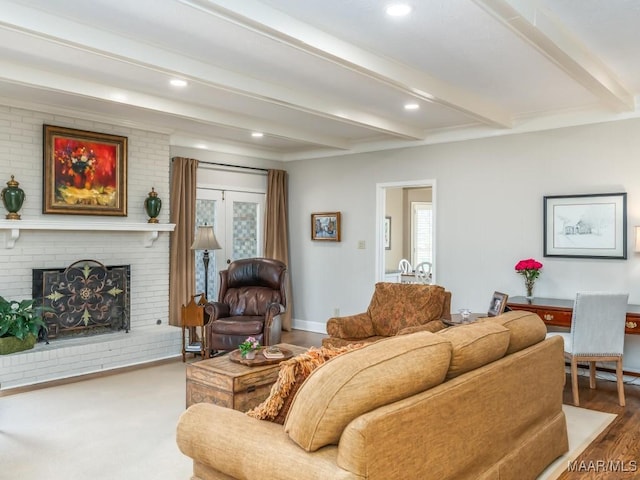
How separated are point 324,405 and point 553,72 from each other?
11.2 ft

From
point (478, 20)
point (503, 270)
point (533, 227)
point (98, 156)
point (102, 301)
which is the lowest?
point (102, 301)

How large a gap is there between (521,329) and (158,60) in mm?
2833

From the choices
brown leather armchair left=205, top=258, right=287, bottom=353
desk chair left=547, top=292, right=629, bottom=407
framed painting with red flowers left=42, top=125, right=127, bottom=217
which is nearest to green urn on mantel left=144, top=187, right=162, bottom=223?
framed painting with red flowers left=42, top=125, right=127, bottom=217

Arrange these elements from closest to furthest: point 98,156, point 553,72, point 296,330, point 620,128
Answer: point 553,72 < point 620,128 < point 98,156 < point 296,330

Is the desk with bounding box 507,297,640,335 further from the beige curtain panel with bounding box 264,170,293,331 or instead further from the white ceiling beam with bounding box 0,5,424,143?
the beige curtain panel with bounding box 264,170,293,331

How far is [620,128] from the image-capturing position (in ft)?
16.3

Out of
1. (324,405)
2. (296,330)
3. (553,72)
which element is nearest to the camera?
(324,405)

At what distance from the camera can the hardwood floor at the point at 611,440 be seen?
299 cm

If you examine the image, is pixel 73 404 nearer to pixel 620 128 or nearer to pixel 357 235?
pixel 357 235

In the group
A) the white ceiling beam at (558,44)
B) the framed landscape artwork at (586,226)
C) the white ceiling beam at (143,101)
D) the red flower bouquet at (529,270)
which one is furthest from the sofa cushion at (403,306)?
the white ceiling beam at (143,101)

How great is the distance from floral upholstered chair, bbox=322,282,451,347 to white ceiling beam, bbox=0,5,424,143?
1739 millimetres

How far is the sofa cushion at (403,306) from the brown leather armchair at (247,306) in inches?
41.5

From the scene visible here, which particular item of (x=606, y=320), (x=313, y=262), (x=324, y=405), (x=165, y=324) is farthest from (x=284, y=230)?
(x=324, y=405)

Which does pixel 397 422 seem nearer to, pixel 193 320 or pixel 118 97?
pixel 118 97
